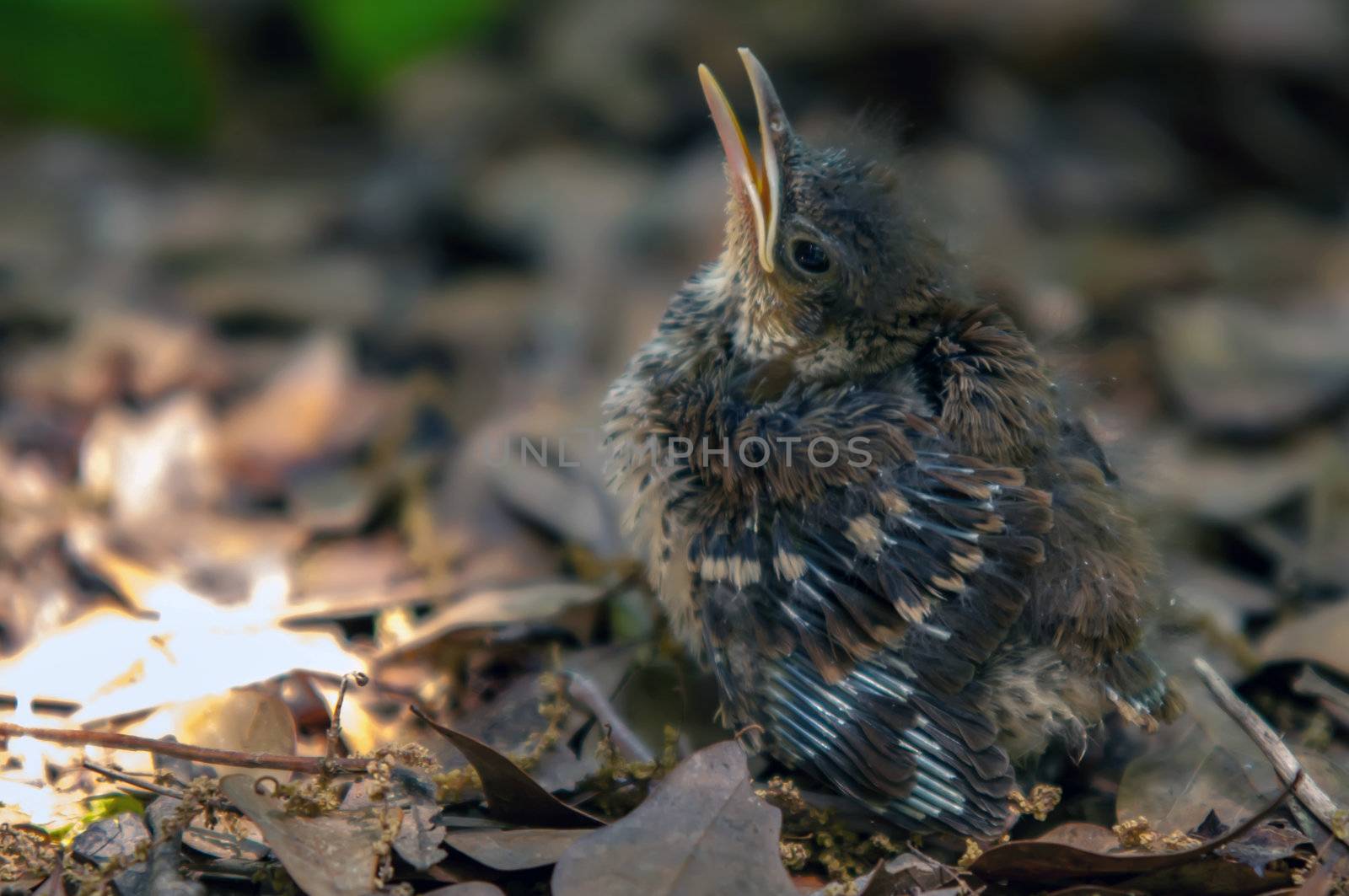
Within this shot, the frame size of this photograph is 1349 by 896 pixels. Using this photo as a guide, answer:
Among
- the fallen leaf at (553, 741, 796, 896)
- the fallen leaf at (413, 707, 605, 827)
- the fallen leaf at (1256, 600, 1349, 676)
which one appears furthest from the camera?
the fallen leaf at (1256, 600, 1349, 676)

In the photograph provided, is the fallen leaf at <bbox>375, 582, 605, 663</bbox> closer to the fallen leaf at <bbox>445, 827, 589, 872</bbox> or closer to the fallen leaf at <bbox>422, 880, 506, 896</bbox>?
the fallen leaf at <bbox>445, 827, 589, 872</bbox>

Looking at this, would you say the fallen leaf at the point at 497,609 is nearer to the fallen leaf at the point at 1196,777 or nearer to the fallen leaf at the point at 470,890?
the fallen leaf at the point at 470,890

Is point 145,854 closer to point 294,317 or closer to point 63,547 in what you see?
point 63,547

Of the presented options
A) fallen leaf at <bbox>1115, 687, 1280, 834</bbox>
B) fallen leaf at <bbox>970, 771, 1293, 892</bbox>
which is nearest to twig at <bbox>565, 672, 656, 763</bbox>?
fallen leaf at <bbox>970, 771, 1293, 892</bbox>

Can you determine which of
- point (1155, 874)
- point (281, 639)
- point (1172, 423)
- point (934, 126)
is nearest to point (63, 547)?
point (281, 639)

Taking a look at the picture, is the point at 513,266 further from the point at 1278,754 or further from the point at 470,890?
the point at 1278,754

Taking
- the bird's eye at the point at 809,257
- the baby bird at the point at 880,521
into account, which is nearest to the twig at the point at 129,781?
the baby bird at the point at 880,521
